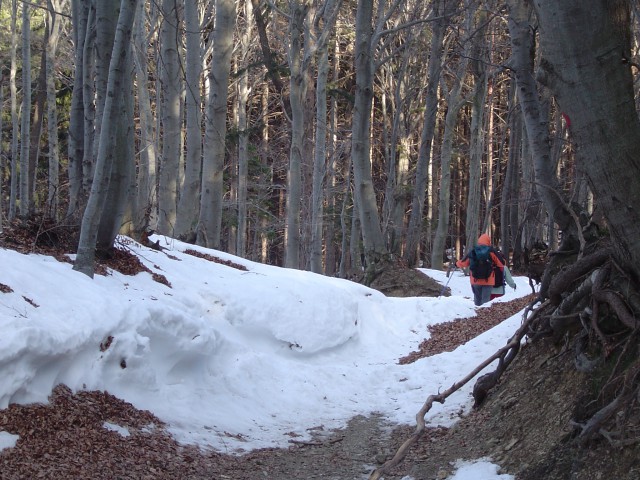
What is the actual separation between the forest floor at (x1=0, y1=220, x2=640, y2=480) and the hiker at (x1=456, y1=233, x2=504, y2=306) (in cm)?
655

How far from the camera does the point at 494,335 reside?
7.64 meters

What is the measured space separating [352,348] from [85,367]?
536cm

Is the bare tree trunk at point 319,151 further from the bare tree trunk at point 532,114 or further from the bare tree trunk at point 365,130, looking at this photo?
the bare tree trunk at point 532,114

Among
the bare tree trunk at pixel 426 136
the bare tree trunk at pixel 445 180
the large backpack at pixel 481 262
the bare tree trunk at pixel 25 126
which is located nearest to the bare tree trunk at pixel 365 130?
the large backpack at pixel 481 262

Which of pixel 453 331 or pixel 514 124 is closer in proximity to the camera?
pixel 453 331

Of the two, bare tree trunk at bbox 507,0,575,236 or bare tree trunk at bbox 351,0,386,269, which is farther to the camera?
bare tree trunk at bbox 351,0,386,269

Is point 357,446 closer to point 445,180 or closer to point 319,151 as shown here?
point 319,151

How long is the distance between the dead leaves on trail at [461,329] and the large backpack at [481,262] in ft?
2.09

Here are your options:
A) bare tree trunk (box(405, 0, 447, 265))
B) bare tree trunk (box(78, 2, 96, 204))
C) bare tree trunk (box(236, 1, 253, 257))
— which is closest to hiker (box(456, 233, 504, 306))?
bare tree trunk (box(405, 0, 447, 265))

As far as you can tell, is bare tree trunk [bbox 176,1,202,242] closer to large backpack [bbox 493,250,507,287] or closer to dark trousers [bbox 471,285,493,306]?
dark trousers [bbox 471,285,493,306]

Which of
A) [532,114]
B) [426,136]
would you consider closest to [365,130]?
[426,136]

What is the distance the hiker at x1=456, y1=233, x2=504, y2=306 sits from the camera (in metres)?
12.2

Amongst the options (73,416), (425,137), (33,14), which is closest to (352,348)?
(73,416)

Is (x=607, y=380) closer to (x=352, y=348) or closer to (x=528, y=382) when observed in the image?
(x=528, y=382)
